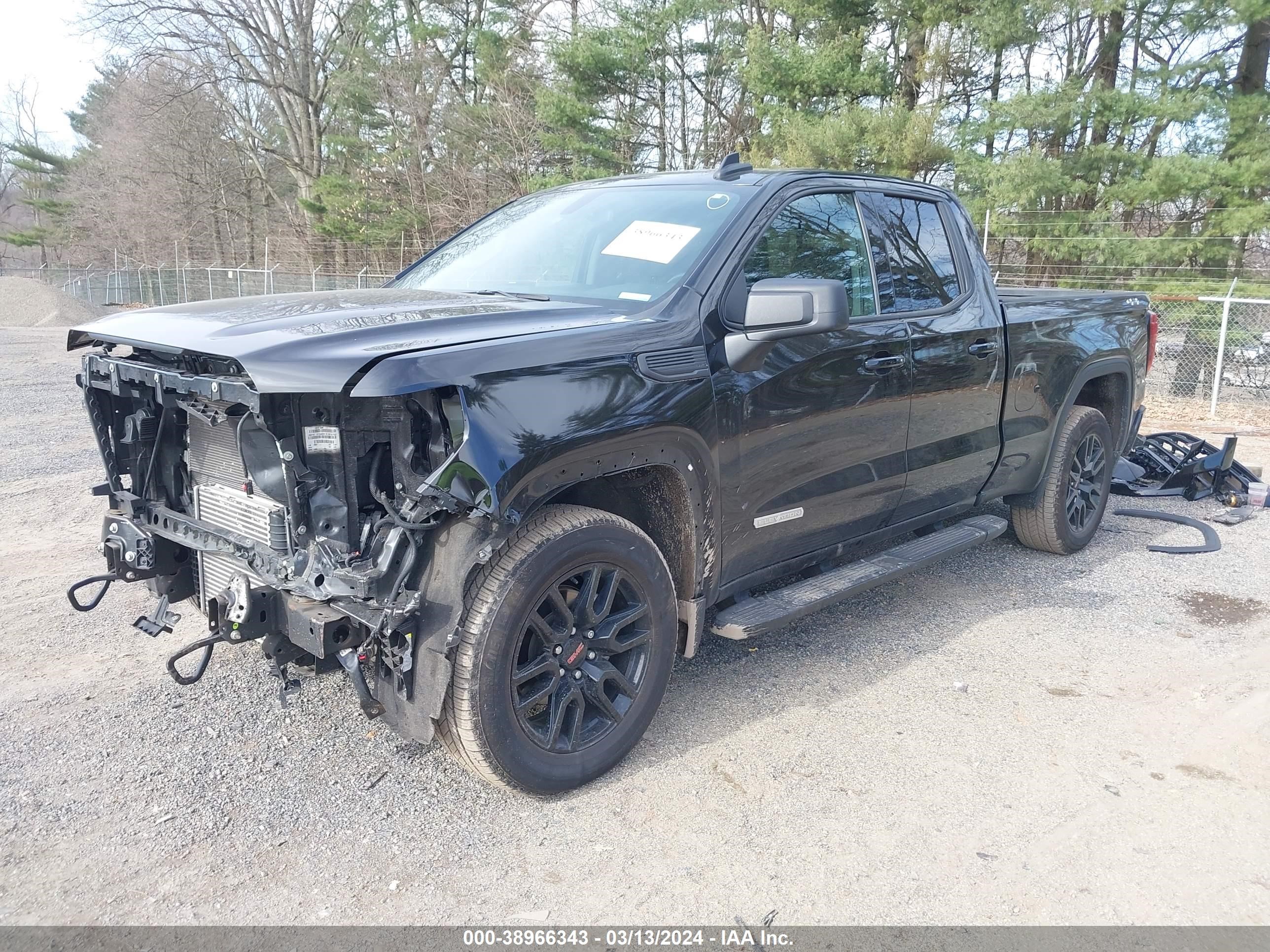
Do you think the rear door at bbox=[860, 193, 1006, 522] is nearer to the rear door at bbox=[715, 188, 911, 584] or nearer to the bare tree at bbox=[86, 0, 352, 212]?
the rear door at bbox=[715, 188, 911, 584]

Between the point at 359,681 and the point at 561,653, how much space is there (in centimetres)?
64

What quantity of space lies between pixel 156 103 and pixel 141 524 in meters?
36.0

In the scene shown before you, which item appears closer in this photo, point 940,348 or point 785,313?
point 785,313

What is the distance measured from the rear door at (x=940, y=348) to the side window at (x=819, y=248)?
135mm

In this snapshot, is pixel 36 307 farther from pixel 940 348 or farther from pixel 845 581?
pixel 845 581

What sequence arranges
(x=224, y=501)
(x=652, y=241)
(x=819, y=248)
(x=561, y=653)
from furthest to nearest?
(x=819, y=248) < (x=652, y=241) < (x=224, y=501) < (x=561, y=653)

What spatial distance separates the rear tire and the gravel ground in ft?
3.28

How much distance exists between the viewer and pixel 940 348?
4422 millimetres

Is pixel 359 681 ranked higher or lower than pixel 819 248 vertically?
lower

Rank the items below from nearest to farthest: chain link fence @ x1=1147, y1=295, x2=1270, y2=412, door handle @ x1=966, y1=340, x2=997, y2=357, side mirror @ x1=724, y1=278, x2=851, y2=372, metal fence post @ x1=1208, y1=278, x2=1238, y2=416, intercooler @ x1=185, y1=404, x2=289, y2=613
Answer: intercooler @ x1=185, y1=404, x2=289, y2=613 → side mirror @ x1=724, y1=278, x2=851, y2=372 → door handle @ x1=966, y1=340, x2=997, y2=357 → metal fence post @ x1=1208, y1=278, x2=1238, y2=416 → chain link fence @ x1=1147, y1=295, x2=1270, y2=412

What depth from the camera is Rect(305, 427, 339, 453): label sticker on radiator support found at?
8.89 ft

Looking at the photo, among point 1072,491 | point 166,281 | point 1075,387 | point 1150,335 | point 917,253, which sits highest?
point 917,253

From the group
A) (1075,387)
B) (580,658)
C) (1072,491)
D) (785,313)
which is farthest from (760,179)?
(1072,491)

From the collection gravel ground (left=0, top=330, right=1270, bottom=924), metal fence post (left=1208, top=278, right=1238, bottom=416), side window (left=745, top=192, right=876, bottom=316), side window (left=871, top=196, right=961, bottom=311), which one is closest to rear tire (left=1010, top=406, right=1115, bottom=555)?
gravel ground (left=0, top=330, right=1270, bottom=924)
